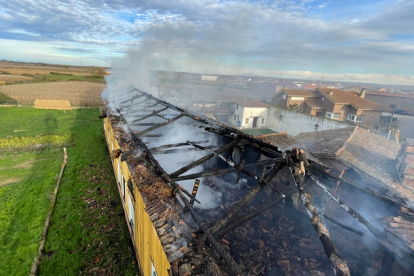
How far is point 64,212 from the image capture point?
982 centimetres

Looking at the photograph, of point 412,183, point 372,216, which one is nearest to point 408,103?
point 412,183

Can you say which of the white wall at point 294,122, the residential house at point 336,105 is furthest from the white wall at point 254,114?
the residential house at point 336,105

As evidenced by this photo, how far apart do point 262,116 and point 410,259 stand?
32165 millimetres

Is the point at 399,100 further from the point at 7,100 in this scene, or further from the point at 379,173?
the point at 7,100

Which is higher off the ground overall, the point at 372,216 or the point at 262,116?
the point at 372,216

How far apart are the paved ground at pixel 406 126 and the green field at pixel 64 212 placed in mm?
35271

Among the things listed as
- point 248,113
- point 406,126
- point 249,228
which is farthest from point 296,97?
point 249,228

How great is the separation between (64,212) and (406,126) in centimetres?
4199

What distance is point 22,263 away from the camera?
7262 mm

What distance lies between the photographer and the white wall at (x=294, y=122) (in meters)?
24.9

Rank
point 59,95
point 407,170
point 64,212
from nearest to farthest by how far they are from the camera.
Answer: point 407,170 < point 64,212 < point 59,95

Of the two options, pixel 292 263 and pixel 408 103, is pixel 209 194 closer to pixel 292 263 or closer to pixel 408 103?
pixel 292 263

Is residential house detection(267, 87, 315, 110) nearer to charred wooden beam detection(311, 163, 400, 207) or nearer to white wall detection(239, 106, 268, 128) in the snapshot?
white wall detection(239, 106, 268, 128)

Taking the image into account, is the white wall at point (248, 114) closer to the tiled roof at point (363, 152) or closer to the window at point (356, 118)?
the window at point (356, 118)
